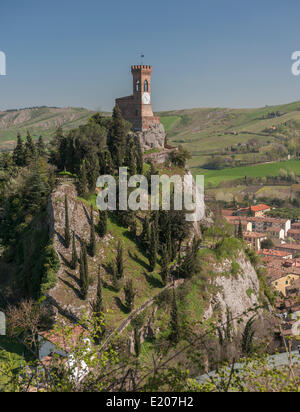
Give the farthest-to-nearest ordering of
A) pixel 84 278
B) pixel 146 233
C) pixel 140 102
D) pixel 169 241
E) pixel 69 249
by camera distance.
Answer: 1. pixel 140 102
2. pixel 146 233
3. pixel 169 241
4. pixel 69 249
5. pixel 84 278

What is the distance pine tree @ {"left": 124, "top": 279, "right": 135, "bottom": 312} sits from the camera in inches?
1356

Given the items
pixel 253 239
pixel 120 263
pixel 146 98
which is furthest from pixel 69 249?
pixel 253 239

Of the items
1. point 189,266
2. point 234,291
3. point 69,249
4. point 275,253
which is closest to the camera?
point 69,249

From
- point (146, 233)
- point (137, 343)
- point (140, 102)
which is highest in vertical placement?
point (140, 102)

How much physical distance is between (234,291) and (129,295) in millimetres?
15127

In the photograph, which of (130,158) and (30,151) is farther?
(30,151)

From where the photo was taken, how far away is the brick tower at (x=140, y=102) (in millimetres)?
60000

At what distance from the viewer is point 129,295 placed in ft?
113

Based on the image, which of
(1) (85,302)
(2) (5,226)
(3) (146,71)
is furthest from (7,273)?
(3) (146,71)

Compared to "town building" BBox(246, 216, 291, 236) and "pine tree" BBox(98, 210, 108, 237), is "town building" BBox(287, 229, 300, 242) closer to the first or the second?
"town building" BBox(246, 216, 291, 236)

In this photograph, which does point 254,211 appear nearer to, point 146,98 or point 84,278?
point 146,98

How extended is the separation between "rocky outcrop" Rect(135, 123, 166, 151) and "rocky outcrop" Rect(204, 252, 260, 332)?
2379 cm
